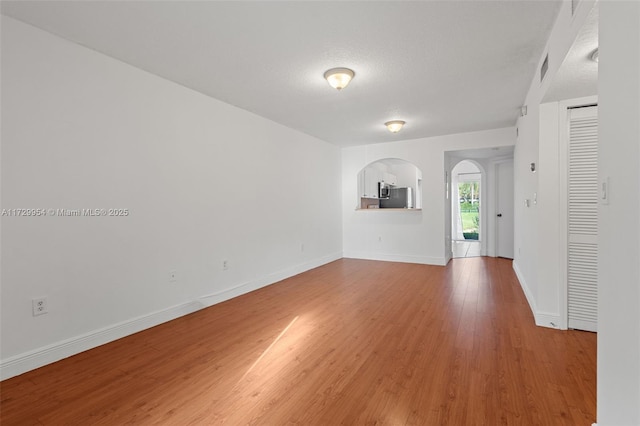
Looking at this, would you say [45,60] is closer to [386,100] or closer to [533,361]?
[386,100]

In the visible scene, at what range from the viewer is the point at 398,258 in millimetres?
6227

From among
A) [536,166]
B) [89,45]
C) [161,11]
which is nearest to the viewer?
[161,11]

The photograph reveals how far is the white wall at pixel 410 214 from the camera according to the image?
5668 mm

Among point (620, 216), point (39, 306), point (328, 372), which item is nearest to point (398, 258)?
point (328, 372)

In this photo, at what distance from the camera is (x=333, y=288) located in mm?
4312

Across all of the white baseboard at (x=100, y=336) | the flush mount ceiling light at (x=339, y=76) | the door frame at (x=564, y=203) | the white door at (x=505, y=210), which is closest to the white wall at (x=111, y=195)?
the white baseboard at (x=100, y=336)

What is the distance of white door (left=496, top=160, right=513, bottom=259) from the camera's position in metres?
6.47

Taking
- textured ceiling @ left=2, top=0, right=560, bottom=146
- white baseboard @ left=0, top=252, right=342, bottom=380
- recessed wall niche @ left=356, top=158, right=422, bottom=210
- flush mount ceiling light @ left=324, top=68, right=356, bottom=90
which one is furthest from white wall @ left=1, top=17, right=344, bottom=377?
Answer: recessed wall niche @ left=356, top=158, right=422, bottom=210

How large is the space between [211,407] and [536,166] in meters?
3.44

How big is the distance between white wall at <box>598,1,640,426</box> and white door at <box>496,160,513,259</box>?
5856 mm

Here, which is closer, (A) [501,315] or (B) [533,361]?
(B) [533,361]

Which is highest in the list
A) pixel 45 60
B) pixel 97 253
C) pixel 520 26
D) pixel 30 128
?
pixel 520 26

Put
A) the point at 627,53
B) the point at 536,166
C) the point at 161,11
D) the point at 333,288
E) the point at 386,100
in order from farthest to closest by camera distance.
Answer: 1. the point at 333,288
2. the point at 386,100
3. the point at 536,166
4. the point at 161,11
5. the point at 627,53

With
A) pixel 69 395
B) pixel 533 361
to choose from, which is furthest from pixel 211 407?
pixel 533 361
